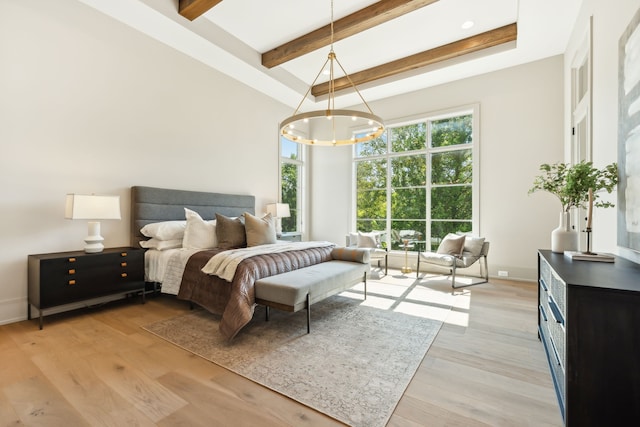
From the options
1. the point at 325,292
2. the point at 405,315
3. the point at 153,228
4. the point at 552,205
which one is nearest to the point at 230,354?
the point at 325,292

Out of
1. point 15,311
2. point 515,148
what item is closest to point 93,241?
point 15,311

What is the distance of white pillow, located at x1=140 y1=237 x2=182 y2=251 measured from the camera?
354cm

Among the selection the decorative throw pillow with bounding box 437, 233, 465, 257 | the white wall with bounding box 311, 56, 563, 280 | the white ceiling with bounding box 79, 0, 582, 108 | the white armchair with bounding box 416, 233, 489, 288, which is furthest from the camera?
the decorative throw pillow with bounding box 437, 233, 465, 257

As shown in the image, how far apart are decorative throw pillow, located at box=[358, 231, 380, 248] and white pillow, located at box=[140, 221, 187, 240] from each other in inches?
120

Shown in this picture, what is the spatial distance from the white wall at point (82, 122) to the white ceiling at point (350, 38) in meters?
0.38

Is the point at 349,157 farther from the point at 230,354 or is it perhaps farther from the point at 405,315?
the point at 230,354

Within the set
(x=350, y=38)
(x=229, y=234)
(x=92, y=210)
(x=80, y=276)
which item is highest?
(x=350, y=38)

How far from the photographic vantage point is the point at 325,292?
9.36 ft

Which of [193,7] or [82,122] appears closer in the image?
[82,122]

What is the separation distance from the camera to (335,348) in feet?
7.63

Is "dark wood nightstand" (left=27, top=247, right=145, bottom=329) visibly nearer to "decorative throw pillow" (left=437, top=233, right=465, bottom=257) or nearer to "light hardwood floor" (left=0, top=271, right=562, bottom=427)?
"light hardwood floor" (left=0, top=271, right=562, bottom=427)

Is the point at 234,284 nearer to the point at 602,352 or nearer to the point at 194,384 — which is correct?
the point at 194,384

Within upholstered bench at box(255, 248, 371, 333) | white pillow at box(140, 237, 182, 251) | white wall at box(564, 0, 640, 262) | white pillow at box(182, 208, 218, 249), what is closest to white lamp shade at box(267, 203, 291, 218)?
white pillow at box(182, 208, 218, 249)

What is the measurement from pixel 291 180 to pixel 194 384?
5.04 metres
